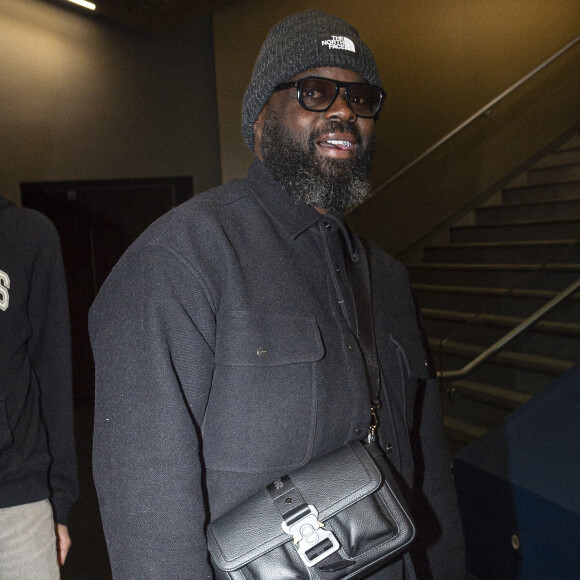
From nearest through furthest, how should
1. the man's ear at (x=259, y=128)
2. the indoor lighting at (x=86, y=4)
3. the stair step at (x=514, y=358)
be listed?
the man's ear at (x=259, y=128) → the stair step at (x=514, y=358) → the indoor lighting at (x=86, y=4)

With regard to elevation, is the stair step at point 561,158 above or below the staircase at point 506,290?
above

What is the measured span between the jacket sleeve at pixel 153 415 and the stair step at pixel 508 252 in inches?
116

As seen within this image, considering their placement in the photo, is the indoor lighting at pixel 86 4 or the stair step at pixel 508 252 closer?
the stair step at pixel 508 252

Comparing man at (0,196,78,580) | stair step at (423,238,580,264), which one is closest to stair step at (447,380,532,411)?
stair step at (423,238,580,264)

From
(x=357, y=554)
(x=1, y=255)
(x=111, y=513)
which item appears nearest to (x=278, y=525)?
(x=357, y=554)

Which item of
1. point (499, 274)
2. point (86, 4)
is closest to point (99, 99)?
point (86, 4)

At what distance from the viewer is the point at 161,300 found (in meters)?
0.84

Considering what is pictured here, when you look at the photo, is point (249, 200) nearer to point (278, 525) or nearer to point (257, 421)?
point (257, 421)

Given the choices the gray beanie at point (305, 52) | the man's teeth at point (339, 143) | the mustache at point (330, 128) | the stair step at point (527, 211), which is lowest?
the stair step at point (527, 211)

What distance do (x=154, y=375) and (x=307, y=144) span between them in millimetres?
496

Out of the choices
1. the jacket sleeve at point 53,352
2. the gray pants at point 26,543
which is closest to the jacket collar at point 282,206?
the jacket sleeve at point 53,352

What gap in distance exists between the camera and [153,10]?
15.6 ft

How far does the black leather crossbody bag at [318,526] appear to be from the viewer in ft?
2.81

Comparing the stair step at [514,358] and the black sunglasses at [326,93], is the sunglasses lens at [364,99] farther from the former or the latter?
the stair step at [514,358]
